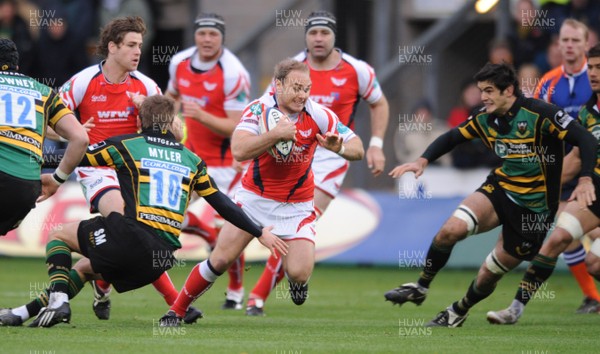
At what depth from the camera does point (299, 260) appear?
9.73m

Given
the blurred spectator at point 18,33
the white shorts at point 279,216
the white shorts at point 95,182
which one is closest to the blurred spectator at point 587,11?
the white shorts at point 279,216

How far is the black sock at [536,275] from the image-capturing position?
1059 centimetres

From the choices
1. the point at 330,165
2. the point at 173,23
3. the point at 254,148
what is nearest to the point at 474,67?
the point at 173,23

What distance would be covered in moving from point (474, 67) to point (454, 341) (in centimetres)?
1079

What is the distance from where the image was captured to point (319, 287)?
14234 mm

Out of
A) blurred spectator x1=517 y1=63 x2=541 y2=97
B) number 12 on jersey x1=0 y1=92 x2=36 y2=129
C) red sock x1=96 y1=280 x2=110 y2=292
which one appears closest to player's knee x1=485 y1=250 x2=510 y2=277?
red sock x1=96 y1=280 x2=110 y2=292

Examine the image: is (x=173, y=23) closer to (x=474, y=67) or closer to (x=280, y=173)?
(x=474, y=67)

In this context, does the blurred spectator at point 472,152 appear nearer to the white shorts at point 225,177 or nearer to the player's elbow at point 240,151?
the white shorts at point 225,177

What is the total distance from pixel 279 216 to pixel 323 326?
3.44 ft

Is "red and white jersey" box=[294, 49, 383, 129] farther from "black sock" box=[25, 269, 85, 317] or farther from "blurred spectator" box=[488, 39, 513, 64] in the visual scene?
"blurred spectator" box=[488, 39, 513, 64]

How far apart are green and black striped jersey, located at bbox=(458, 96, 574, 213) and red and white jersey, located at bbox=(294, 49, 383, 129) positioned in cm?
204

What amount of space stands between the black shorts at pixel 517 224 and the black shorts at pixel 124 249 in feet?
9.95

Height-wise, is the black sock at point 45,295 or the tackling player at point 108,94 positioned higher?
the tackling player at point 108,94

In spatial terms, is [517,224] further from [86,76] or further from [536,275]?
[86,76]
